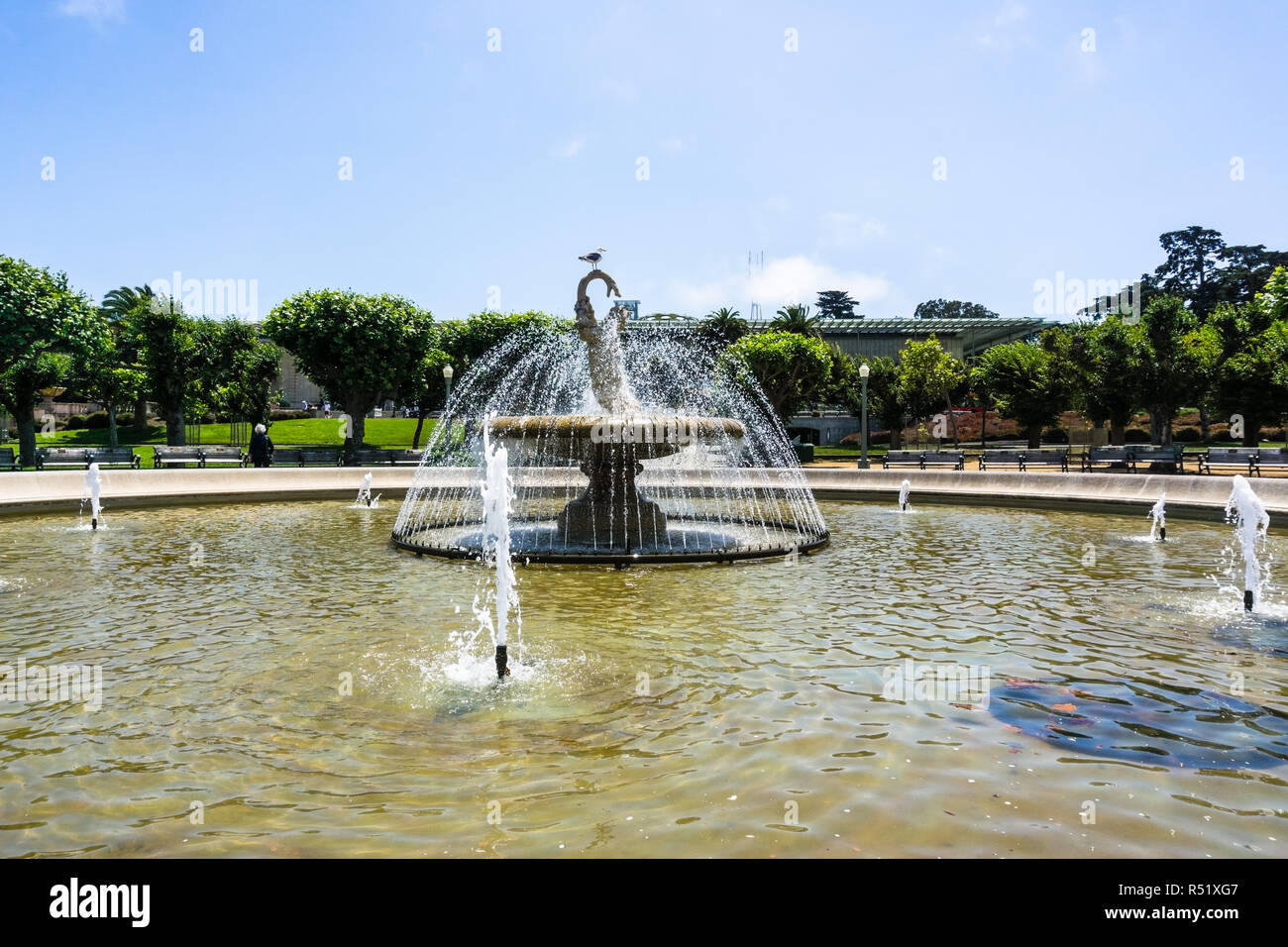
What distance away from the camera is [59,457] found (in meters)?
25.7

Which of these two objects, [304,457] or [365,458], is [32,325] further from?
[365,458]

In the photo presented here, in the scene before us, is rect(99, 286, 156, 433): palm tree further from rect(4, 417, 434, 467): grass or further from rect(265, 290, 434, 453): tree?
rect(265, 290, 434, 453): tree

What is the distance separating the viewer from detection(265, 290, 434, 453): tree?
39.8m

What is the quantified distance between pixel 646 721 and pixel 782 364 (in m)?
37.5

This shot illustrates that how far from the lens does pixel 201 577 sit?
9312 mm

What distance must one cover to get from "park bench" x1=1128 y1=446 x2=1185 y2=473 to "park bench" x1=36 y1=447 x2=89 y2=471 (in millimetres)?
33129

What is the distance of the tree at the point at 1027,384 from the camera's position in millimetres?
45875

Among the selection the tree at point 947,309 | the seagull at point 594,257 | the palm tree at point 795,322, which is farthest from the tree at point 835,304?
the seagull at point 594,257

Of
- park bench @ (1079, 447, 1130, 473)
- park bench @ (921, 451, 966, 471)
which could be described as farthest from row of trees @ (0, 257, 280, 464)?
park bench @ (1079, 447, 1130, 473)

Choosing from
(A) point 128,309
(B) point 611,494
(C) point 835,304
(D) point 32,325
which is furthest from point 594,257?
Answer: (C) point 835,304

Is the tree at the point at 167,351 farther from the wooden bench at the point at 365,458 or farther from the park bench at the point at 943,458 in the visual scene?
the park bench at the point at 943,458

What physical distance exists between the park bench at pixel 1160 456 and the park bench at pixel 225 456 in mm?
29443
